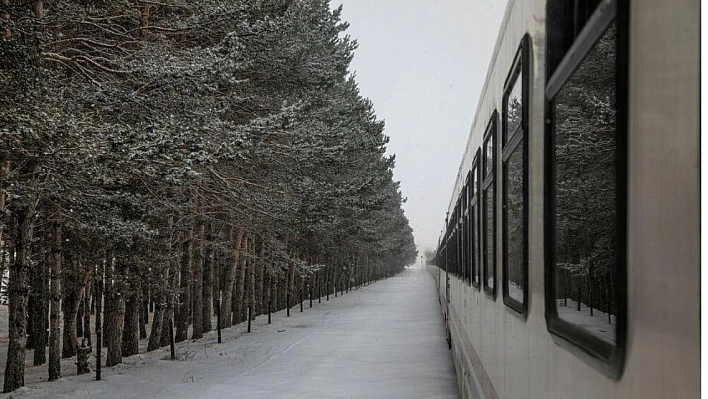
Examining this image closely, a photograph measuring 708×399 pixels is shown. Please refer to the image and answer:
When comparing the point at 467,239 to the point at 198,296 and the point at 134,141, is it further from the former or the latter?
the point at 198,296

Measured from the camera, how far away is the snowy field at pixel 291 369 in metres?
13.6

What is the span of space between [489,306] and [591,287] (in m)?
3.48

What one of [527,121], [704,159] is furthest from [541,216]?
[704,159]

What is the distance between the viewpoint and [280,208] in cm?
2475

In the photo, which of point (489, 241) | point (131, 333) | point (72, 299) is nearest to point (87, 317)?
point (131, 333)

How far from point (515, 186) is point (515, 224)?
0.17 m

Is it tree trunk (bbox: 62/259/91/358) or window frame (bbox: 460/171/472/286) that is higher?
window frame (bbox: 460/171/472/286)

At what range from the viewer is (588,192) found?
228 cm

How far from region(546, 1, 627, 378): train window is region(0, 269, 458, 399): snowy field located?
10035 millimetres

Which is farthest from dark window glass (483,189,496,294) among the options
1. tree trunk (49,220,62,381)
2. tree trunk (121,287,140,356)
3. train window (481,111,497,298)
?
tree trunk (121,287,140,356)

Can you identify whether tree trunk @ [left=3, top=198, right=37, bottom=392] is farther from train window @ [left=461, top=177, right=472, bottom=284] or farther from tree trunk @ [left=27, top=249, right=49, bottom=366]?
train window @ [left=461, top=177, right=472, bottom=284]

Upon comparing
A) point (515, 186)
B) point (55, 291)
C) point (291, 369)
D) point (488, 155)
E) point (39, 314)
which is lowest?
point (291, 369)

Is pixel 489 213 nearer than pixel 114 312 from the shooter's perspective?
Yes

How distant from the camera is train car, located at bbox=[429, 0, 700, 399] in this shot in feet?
4.90
